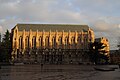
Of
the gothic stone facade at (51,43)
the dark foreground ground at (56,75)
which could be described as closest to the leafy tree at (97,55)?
the gothic stone facade at (51,43)

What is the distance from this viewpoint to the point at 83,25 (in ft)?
603

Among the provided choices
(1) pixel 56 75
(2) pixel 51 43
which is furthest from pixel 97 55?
(1) pixel 56 75

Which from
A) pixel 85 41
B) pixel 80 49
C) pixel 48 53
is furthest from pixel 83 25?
pixel 48 53

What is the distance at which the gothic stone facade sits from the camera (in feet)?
496

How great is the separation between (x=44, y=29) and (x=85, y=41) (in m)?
30.8

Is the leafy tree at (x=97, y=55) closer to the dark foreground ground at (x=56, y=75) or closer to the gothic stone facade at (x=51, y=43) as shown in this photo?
the gothic stone facade at (x=51, y=43)

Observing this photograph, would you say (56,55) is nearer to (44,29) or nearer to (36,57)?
(36,57)

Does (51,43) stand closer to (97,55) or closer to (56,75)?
(97,55)

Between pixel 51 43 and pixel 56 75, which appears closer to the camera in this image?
pixel 56 75

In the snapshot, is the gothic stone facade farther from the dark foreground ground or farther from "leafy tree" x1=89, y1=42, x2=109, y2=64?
the dark foreground ground

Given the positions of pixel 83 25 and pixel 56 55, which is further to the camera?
pixel 83 25

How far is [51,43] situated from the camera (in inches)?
6476

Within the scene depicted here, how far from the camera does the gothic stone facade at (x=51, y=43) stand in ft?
496

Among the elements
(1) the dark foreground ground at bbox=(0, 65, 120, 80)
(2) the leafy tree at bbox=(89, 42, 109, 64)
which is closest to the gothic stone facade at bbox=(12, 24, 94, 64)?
(2) the leafy tree at bbox=(89, 42, 109, 64)
